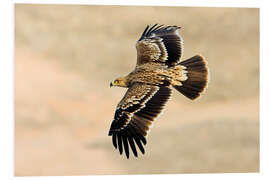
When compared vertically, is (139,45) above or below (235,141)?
above

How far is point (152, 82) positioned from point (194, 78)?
424mm

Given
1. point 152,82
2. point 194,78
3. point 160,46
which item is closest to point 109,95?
point 152,82

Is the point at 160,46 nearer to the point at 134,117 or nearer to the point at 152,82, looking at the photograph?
the point at 152,82

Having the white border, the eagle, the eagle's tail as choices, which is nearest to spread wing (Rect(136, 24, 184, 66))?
the eagle

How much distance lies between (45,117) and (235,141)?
1.92m

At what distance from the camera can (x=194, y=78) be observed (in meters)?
4.45

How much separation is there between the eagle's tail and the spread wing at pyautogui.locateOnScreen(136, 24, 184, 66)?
13 cm

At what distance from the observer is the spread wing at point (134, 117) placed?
408 cm
